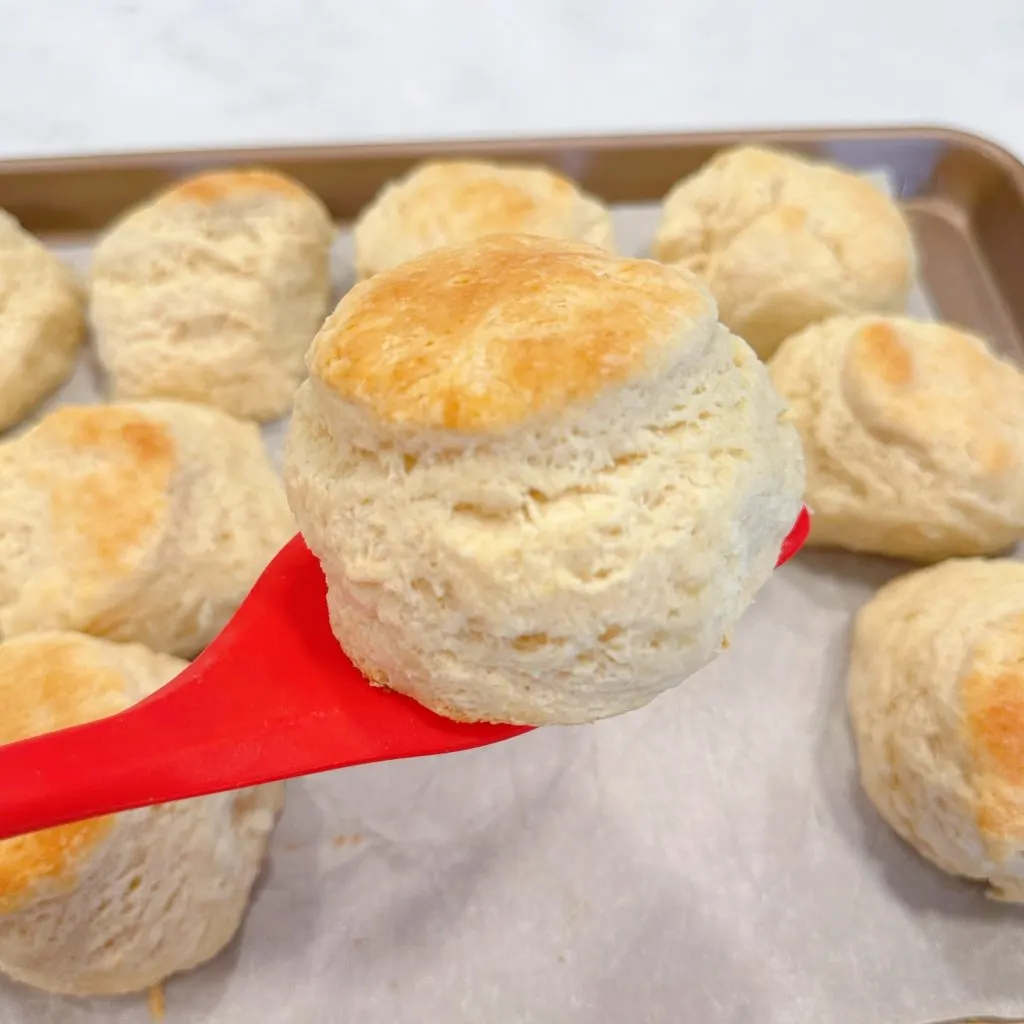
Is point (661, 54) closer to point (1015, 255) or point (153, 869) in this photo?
point (1015, 255)

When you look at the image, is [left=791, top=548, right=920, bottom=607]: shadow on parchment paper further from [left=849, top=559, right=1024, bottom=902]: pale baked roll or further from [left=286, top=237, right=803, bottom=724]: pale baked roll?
[left=286, top=237, right=803, bottom=724]: pale baked roll

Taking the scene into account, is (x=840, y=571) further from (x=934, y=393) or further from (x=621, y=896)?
(x=621, y=896)

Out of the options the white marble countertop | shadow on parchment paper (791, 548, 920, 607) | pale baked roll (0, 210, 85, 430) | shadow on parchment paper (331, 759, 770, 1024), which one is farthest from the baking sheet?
the white marble countertop

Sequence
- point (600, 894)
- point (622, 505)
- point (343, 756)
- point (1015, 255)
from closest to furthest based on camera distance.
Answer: point (622, 505) < point (343, 756) < point (600, 894) < point (1015, 255)

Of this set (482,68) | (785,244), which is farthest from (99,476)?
(482,68)

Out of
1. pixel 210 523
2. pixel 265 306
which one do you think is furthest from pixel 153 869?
pixel 265 306

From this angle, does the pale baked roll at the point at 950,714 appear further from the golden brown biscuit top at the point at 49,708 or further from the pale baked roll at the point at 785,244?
the golden brown biscuit top at the point at 49,708
